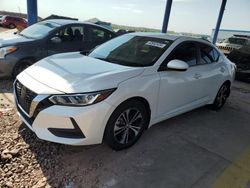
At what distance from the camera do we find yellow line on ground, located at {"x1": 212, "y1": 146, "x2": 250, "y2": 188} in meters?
3.03

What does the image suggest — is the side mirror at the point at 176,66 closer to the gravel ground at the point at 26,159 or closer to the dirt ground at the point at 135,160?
the dirt ground at the point at 135,160

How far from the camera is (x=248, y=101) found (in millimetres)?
6727

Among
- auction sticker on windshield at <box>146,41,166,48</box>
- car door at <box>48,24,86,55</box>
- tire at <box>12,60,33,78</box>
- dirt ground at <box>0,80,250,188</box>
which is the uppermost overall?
auction sticker on windshield at <box>146,41,166,48</box>

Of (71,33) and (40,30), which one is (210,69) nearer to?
(71,33)

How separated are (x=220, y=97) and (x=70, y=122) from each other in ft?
12.0

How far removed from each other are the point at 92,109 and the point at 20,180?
1049 mm

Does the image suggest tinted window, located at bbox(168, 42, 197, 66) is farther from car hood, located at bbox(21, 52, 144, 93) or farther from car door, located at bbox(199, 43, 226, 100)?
car hood, located at bbox(21, 52, 144, 93)

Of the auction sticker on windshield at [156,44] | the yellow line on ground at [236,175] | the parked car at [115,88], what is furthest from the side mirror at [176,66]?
the yellow line on ground at [236,175]

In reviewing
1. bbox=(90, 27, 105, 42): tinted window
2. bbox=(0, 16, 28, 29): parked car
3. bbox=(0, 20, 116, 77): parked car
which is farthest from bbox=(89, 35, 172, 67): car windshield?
bbox=(0, 16, 28, 29): parked car

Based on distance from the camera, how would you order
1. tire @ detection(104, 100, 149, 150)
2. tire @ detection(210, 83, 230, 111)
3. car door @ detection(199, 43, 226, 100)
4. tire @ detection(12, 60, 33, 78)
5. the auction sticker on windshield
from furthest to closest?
tire @ detection(12, 60, 33, 78) → tire @ detection(210, 83, 230, 111) → car door @ detection(199, 43, 226, 100) → the auction sticker on windshield → tire @ detection(104, 100, 149, 150)

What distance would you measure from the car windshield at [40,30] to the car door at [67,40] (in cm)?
21

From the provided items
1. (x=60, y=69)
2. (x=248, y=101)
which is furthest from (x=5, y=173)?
(x=248, y=101)

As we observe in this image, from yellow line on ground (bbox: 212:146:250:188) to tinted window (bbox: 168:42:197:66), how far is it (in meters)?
1.63

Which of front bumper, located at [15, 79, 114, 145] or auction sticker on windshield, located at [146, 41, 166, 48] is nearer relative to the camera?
front bumper, located at [15, 79, 114, 145]
